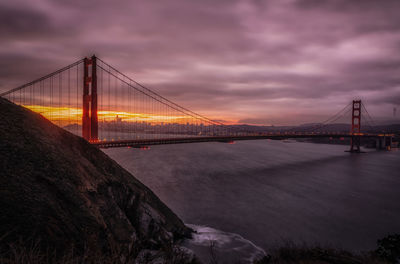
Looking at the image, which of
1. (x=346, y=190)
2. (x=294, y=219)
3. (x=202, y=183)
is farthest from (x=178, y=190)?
(x=346, y=190)

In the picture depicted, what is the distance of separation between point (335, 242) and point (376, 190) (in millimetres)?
19855

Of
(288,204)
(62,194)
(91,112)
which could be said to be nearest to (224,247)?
(62,194)

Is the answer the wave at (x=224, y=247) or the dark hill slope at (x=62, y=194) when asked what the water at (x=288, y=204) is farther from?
the dark hill slope at (x=62, y=194)

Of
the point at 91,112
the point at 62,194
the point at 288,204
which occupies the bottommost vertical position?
the point at 288,204

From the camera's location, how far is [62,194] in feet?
20.5

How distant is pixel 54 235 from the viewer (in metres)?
5.16

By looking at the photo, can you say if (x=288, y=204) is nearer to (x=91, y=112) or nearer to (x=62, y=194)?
(x=62, y=194)

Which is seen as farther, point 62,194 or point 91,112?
point 91,112

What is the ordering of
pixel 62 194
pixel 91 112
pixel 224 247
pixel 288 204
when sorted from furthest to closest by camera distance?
pixel 91 112 < pixel 288 204 < pixel 224 247 < pixel 62 194

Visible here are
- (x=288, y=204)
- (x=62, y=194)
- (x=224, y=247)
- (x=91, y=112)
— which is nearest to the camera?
(x=62, y=194)

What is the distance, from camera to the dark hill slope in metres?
4.99

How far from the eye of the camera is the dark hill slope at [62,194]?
4988 mm

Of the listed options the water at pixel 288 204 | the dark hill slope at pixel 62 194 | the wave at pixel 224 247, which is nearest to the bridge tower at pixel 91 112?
the water at pixel 288 204

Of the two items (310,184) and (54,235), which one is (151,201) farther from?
(310,184)
